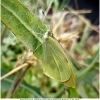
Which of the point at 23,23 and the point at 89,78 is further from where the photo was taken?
the point at 89,78

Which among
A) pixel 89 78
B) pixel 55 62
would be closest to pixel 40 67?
pixel 89 78

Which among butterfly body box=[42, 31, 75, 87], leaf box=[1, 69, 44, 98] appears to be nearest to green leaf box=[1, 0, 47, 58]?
butterfly body box=[42, 31, 75, 87]

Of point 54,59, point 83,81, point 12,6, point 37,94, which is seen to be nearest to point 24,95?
point 37,94

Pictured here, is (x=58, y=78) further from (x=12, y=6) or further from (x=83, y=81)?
(x=83, y=81)

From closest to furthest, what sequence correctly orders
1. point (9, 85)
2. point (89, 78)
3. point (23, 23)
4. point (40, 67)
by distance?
point (23, 23)
point (9, 85)
point (89, 78)
point (40, 67)

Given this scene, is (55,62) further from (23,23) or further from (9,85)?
(9,85)
